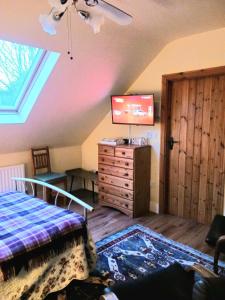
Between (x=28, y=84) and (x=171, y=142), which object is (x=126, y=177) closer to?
(x=171, y=142)

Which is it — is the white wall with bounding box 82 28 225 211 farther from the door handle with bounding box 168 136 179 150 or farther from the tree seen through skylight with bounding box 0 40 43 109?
the tree seen through skylight with bounding box 0 40 43 109

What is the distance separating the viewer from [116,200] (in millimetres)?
3770

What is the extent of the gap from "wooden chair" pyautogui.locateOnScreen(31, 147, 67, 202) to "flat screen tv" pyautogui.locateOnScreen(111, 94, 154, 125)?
1.29m

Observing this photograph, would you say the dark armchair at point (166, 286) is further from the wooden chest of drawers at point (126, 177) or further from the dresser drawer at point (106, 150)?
the dresser drawer at point (106, 150)

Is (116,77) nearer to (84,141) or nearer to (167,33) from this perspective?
(167,33)

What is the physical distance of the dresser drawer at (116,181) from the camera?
355 centimetres

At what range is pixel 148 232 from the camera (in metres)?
3.13

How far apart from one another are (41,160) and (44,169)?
21 cm

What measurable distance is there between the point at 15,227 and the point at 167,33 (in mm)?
2750

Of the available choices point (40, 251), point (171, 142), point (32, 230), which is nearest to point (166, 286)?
point (40, 251)

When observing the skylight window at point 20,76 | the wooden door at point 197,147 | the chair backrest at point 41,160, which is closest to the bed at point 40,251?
the skylight window at point 20,76

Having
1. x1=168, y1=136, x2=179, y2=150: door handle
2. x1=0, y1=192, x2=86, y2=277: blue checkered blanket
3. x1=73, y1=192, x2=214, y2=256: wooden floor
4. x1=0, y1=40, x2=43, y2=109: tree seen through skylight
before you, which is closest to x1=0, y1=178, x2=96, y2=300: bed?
x1=0, y1=192, x2=86, y2=277: blue checkered blanket

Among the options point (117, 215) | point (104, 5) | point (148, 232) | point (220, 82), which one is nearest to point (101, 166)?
point (117, 215)

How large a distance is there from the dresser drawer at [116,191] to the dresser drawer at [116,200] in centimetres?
6
